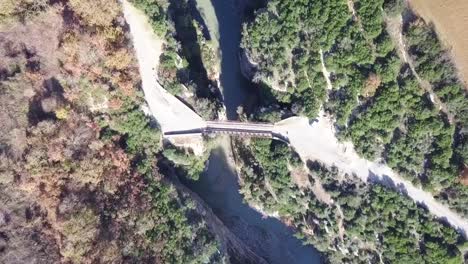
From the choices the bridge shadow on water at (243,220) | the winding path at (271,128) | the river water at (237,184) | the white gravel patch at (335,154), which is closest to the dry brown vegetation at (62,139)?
the winding path at (271,128)

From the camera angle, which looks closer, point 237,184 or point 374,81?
point 374,81

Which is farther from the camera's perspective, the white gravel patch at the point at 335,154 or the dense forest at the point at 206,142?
the white gravel patch at the point at 335,154

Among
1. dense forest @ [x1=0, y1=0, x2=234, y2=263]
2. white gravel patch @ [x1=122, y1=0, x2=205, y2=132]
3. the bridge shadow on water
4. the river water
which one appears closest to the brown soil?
the river water

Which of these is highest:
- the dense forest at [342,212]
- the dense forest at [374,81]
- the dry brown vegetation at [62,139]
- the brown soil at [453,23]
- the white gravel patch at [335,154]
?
the brown soil at [453,23]

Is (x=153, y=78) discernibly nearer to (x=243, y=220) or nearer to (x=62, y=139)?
(x=62, y=139)

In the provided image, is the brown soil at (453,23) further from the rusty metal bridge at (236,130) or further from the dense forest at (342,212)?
the rusty metal bridge at (236,130)

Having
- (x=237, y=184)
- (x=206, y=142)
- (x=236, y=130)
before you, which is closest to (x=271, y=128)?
(x=236, y=130)

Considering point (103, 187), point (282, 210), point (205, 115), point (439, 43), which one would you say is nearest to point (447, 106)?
point (439, 43)

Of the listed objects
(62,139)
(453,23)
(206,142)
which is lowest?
(62,139)
